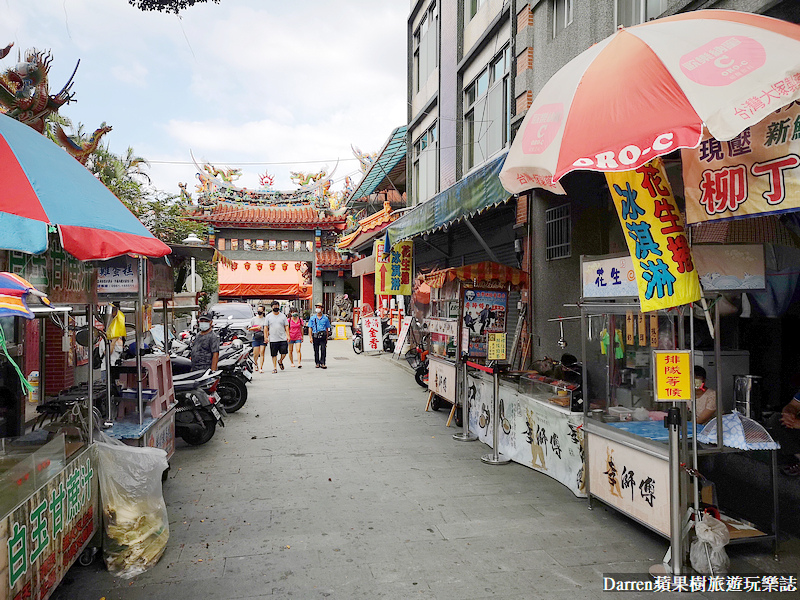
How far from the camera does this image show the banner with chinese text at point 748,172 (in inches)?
125

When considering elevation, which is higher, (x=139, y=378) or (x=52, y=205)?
(x=52, y=205)

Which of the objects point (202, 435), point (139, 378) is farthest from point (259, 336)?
point (139, 378)

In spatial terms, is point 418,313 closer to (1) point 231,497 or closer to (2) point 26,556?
(1) point 231,497

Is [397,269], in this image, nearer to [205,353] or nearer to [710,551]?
[205,353]

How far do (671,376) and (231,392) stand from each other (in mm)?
7715

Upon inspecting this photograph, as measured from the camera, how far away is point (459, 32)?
13500 mm

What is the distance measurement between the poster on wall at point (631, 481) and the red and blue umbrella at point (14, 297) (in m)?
4.09

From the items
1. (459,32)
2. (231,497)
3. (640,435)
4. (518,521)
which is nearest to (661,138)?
(640,435)

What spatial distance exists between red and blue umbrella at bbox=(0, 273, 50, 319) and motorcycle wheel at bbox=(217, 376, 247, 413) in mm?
7180

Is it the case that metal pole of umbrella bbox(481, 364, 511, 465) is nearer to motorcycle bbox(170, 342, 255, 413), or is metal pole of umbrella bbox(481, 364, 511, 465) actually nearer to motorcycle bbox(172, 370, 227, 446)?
motorcycle bbox(172, 370, 227, 446)

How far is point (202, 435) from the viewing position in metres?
7.57

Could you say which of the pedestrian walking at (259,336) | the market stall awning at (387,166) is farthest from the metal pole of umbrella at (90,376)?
→ the market stall awning at (387,166)

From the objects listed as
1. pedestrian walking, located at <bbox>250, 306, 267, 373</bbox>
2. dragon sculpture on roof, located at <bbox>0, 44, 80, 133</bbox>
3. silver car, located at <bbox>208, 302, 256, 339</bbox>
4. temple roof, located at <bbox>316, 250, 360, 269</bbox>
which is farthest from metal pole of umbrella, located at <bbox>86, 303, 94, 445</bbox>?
temple roof, located at <bbox>316, 250, 360, 269</bbox>

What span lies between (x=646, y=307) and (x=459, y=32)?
37.5 ft
